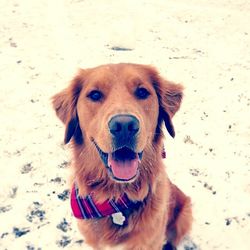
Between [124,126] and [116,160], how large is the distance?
420mm

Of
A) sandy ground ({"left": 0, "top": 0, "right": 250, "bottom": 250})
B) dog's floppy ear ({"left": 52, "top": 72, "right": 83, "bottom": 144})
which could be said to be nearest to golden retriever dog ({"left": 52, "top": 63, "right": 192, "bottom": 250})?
dog's floppy ear ({"left": 52, "top": 72, "right": 83, "bottom": 144})

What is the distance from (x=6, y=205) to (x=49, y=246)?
36.7 inches

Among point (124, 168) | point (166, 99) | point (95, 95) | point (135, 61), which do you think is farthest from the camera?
point (135, 61)

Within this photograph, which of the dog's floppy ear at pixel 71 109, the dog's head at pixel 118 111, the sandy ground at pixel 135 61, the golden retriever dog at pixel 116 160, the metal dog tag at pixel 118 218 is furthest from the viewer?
the sandy ground at pixel 135 61

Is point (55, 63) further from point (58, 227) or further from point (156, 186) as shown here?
point (156, 186)

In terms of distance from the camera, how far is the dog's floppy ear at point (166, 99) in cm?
370

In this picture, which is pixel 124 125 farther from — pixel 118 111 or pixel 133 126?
pixel 118 111

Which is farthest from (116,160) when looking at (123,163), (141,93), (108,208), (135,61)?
(135,61)

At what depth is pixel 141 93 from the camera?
3471 mm

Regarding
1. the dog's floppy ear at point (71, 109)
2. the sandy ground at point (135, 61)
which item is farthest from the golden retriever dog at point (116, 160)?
the sandy ground at point (135, 61)

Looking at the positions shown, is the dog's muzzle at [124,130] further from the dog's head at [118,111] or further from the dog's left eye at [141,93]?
the dog's left eye at [141,93]

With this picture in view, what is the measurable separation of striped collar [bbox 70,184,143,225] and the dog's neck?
52 millimetres

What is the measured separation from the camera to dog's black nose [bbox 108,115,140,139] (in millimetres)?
2826

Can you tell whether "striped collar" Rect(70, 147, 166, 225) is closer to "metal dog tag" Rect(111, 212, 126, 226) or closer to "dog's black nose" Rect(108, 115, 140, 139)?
"metal dog tag" Rect(111, 212, 126, 226)
